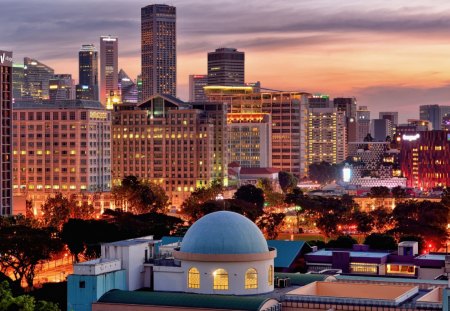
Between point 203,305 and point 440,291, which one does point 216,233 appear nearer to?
point 203,305

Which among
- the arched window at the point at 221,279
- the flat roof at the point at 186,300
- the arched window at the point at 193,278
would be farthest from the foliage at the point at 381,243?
the flat roof at the point at 186,300

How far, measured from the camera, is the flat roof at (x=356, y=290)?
89.4m

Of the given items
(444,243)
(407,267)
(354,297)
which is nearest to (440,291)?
(354,297)

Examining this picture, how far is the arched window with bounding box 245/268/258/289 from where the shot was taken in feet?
291

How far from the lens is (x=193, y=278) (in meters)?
89.4

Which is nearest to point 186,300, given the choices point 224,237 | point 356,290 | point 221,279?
point 221,279

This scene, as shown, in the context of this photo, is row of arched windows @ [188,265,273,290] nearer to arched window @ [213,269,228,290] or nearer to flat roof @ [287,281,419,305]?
arched window @ [213,269,228,290]

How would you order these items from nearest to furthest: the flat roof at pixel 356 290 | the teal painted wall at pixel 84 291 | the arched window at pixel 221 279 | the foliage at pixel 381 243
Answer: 1. the teal painted wall at pixel 84 291
2. the arched window at pixel 221 279
3. the flat roof at pixel 356 290
4. the foliage at pixel 381 243

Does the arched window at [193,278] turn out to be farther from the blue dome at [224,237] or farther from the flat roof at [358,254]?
the flat roof at [358,254]

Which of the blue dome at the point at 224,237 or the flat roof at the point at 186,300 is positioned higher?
the blue dome at the point at 224,237

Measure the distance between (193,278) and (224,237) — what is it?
4.23 meters

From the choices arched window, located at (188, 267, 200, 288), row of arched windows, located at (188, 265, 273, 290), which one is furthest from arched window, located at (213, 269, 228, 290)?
arched window, located at (188, 267, 200, 288)

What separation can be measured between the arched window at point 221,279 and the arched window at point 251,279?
5.49 feet

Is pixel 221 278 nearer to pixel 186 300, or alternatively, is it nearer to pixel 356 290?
pixel 186 300
